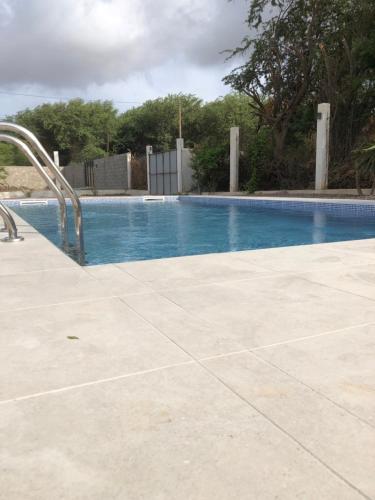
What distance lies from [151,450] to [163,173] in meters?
19.0

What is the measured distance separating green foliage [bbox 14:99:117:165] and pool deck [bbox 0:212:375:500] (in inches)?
1180

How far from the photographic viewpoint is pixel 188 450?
3.98ft

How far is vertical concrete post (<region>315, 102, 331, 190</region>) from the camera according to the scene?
13.7 meters

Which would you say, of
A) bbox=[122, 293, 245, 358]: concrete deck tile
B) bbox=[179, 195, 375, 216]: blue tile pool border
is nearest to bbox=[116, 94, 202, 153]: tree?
bbox=[179, 195, 375, 216]: blue tile pool border

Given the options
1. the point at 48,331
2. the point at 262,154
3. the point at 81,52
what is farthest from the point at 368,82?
the point at 81,52

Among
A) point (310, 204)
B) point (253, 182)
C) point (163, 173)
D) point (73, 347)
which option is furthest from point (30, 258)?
point (163, 173)

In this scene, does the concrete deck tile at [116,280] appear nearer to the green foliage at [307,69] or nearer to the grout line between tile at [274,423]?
the grout line between tile at [274,423]

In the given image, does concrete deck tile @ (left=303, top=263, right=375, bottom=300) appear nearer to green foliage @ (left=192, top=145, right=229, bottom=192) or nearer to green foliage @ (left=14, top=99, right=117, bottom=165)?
green foliage @ (left=192, top=145, right=229, bottom=192)

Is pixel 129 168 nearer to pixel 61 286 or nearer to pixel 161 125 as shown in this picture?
pixel 161 125

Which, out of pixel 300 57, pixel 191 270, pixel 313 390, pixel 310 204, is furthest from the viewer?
pixel 300 57

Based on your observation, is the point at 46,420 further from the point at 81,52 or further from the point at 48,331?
the point at 81,52

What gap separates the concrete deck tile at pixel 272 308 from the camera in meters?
2.12

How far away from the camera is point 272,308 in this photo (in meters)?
2.44

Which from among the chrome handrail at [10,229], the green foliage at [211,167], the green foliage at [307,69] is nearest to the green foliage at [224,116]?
the green foliage at [307,69]
